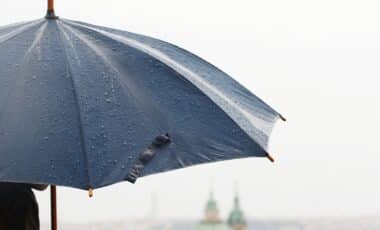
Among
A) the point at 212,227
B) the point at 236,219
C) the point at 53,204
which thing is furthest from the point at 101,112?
the point at 212,227

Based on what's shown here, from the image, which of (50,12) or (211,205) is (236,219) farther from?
(50,12)

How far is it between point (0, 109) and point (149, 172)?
0.43 metres

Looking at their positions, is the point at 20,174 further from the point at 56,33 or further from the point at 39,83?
the point at 56,33

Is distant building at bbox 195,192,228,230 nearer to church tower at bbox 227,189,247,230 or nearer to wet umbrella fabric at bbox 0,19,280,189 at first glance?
church tower at bbox 227,189,247,230

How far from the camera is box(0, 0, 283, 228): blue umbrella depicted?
2.98m

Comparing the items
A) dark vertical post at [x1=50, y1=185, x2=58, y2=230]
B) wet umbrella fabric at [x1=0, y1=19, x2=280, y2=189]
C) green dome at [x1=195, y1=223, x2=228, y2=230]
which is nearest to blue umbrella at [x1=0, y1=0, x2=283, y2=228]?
wet umbrella fabric at [x1=0, y1=19, x2=280, y2=189]

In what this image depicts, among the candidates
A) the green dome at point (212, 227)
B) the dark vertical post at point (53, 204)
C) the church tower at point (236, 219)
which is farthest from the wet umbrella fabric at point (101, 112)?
the green dome at point (212, 227)

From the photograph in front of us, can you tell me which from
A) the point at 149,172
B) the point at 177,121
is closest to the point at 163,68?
the point at 177,121

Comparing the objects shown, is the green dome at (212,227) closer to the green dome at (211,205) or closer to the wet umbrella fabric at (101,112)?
the green dome at (211,205)

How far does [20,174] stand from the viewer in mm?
2959

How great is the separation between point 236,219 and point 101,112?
7211 cm

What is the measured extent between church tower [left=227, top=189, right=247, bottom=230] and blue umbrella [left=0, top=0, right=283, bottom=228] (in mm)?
70502

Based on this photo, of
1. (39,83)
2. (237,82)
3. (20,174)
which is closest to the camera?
(20,174)

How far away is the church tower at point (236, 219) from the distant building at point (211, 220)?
3.62 ft
